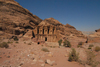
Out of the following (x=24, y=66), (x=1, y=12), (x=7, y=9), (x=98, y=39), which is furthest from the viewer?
(x=7, y=9)

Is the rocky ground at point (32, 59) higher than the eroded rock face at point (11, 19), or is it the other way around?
the eroded rock face at point (11, 19)

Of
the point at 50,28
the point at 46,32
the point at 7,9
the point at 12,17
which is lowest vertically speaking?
the point at 46,32

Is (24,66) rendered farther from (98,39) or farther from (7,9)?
(7,9)

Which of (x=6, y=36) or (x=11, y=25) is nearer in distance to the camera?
(x=6, y=36)

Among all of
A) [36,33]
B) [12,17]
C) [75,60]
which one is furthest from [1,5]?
[75,60]

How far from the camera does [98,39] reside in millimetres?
14914

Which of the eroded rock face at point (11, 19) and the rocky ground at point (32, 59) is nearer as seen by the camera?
the rocky ground at point (32, 59)

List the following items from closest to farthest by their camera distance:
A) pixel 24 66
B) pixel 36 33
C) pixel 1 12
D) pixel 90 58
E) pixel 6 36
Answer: pixel 24 66, pixel 90 58, pixel 6 36, pixel 1 12, pixel 36 33

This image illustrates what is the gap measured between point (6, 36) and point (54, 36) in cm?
1749

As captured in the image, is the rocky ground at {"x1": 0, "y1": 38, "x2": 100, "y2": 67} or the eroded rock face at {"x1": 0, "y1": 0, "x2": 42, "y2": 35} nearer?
the rocky ground at {"x1": 0, "y1": 38, "x2": 100, "y2": 67}

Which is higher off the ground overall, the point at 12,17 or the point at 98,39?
the point at 12,17

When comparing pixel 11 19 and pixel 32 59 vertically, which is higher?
pixel 11 19

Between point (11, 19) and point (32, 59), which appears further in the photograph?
point (11, 19)

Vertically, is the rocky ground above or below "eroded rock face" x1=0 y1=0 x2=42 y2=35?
below
